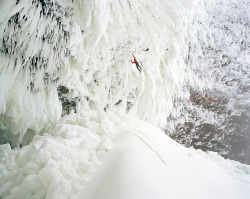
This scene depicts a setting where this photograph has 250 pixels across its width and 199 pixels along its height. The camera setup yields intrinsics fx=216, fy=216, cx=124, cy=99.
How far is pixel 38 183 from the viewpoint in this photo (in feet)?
4.16

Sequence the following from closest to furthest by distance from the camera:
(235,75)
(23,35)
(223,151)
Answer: (23,35)
(235,75)
(223,151)

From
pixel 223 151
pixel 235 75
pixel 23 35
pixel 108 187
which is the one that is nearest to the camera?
pixel 108 187

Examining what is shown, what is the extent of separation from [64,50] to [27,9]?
0.48 m

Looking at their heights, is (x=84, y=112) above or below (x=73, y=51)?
below

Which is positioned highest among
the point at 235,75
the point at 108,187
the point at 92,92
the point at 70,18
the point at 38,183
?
the point at 235,75

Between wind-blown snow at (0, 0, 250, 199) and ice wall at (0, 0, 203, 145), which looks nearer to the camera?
wind-blown snow at (0, 0, 250, 199)

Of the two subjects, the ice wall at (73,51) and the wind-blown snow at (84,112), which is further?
the ice wall at (73,51)

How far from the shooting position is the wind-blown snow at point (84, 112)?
4.26 feet

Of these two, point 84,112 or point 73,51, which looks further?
point 84,112

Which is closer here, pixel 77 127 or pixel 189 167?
pixel 189 167

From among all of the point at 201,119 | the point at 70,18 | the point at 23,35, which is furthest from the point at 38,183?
the point at 201,119

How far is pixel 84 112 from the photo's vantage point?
2326 mm

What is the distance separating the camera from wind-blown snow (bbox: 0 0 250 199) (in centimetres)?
130

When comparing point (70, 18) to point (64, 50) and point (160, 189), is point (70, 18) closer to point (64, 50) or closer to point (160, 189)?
point (64, 50)
